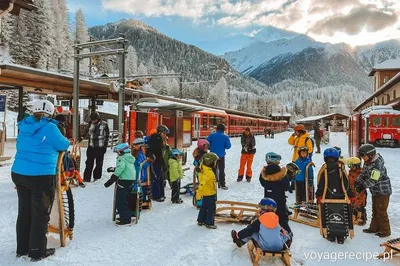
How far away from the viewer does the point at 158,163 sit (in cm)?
654

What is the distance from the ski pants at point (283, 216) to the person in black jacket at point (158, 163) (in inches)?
109

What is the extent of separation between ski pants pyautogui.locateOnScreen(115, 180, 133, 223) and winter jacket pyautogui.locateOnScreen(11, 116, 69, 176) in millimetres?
1397

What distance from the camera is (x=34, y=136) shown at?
3479 mm

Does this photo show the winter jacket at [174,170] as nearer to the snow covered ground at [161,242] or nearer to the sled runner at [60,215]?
the snow covered ground at [161,242]

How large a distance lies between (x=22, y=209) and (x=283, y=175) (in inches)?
128

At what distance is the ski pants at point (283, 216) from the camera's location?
4281 mm

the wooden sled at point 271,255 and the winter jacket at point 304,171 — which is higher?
the winter jacket at point 304,171

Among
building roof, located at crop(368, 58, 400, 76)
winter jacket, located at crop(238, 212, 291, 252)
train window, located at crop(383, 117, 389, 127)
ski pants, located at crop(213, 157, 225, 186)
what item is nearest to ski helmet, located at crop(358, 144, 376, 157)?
winter jacket, located at crop(238, 212, 291, 252)

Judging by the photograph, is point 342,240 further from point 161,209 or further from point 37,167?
point 37,167

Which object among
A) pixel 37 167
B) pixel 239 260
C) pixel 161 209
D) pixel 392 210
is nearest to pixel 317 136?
pixel 392 210

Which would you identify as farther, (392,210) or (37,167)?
(392,210)

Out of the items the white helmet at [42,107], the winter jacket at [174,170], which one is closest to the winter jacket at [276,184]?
the winter jacket at [174,170]

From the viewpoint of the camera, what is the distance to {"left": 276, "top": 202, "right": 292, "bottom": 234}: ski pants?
14.0ft

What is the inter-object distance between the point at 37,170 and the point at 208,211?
2488 millimetres
